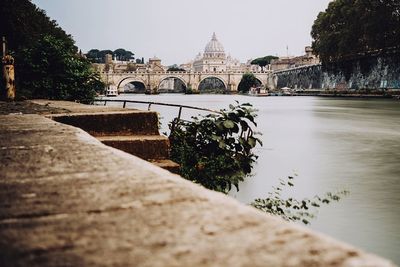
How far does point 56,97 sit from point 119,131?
8.37 meters

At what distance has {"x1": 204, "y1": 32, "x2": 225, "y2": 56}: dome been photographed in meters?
161

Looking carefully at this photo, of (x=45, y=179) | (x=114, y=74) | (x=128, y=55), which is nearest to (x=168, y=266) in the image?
(x=45, y=179)

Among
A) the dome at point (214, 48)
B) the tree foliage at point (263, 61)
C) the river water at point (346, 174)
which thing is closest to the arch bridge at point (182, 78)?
the tree foliage at point (263, 61)

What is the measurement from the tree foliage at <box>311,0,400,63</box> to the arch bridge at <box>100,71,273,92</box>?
4547cm

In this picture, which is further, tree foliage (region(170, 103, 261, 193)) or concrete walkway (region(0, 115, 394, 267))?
tree foliage (region(170, 103, 261, 193))

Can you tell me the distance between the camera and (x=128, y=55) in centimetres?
17138

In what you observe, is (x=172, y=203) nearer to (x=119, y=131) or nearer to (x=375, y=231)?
(x=119, y=131)

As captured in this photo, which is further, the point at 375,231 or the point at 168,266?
the point at 375,231

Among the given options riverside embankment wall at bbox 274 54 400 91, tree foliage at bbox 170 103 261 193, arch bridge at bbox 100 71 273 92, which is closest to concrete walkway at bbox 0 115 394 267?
tree foliage at bbox 170 103 261 193

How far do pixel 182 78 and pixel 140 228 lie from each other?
320 ft

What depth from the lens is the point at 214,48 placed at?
162875mm

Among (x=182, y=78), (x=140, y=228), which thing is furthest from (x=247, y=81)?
(x=140, y=228)

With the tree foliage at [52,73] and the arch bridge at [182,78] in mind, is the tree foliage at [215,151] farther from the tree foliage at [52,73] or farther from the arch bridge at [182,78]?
the arch bridge at [182,78]

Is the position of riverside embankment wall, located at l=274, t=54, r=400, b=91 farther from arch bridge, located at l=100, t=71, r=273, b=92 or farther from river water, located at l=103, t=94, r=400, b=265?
arch bridge, located at l=100, t=71, r=273, b=92
